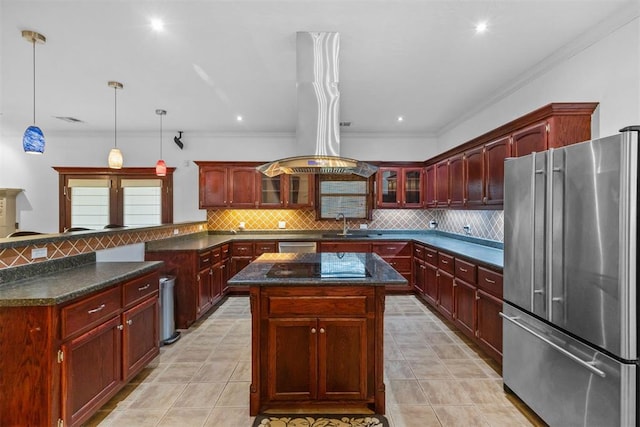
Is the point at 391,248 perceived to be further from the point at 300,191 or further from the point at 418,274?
the point at 300,191

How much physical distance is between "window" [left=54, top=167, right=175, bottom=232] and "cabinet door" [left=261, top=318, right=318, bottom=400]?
→ 420 centimetres

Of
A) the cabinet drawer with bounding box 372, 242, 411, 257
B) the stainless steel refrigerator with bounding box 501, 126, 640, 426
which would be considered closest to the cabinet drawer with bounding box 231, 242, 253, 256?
the cabinet drawer with bounding box 372, 242, 411, 257

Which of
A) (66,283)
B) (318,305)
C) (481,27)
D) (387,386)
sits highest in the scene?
(481,27)

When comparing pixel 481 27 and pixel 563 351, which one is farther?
pixel 481 27

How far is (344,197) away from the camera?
5406 mm

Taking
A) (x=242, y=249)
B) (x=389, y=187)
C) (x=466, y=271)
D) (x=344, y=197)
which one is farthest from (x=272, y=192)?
(x=466, y=271)

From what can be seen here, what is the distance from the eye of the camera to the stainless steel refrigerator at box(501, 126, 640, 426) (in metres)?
1.45

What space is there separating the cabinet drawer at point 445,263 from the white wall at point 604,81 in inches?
70.2

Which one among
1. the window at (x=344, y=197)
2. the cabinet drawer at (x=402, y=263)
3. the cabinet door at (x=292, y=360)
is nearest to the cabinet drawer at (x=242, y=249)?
the window at (x=344, y=197)

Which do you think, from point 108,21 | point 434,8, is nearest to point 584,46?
point 434,8

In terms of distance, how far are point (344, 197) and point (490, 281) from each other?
9.98 ft

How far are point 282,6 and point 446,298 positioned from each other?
3446 mm

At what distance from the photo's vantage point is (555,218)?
1.83 m

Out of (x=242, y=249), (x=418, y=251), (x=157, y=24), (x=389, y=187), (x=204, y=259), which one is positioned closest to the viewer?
(x=157, y=24)
